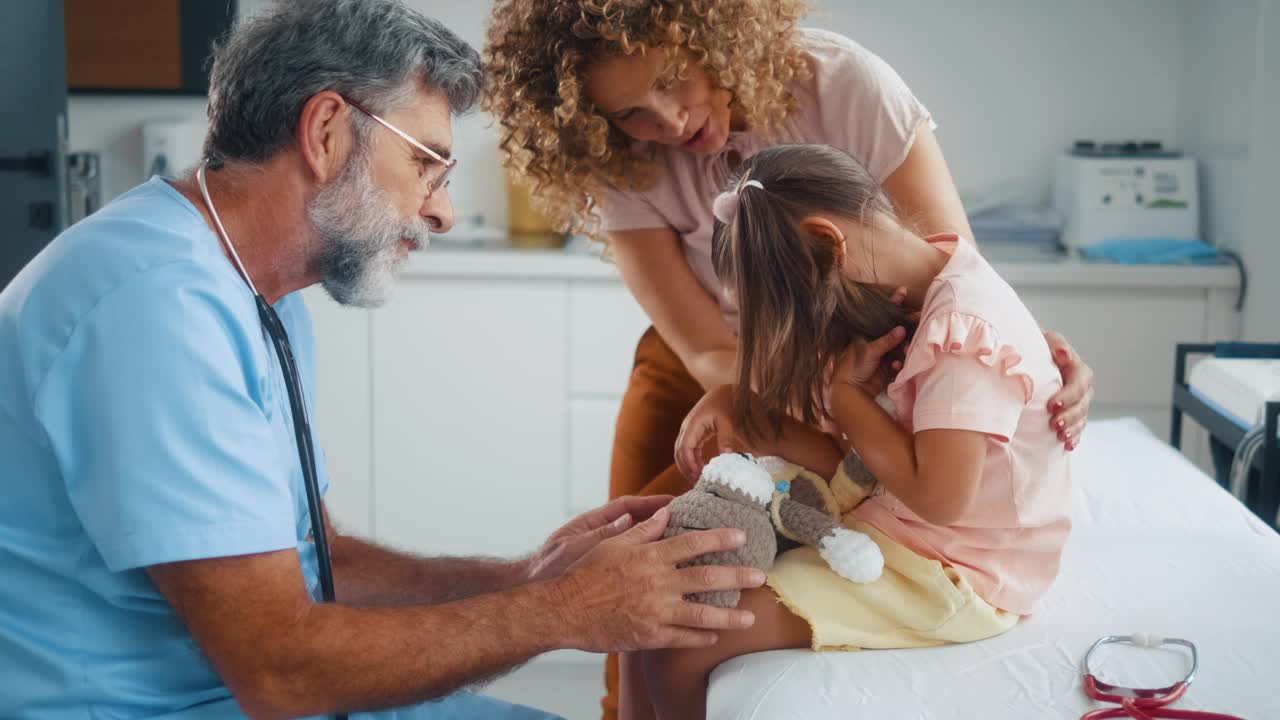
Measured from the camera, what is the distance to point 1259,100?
113 inches

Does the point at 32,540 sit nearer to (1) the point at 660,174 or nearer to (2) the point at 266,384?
(2) the point at 266,384

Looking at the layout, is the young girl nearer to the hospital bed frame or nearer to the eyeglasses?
the eyeglasses

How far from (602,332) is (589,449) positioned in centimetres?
30

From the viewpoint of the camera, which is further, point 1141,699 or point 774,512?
point 774,512

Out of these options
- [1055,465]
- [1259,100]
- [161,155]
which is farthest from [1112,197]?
[161,155]

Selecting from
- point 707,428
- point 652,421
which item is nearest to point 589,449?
point 652,421

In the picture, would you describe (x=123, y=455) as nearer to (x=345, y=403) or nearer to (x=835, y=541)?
(x=835, y=541)

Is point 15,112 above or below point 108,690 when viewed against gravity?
above

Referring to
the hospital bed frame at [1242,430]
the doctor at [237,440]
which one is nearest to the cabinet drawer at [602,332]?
the hospital bed frame at [1242,430]

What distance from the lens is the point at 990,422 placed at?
1336 mm

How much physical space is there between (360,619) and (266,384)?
9.6 inches

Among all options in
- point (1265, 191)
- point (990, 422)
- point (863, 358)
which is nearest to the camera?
point (990, 422)

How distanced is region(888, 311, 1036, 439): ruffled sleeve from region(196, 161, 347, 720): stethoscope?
0.61 m

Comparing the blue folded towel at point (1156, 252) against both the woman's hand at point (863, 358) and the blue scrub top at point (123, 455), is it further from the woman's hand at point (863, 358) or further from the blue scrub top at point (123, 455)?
the blue scrub top at point (123, 455)
